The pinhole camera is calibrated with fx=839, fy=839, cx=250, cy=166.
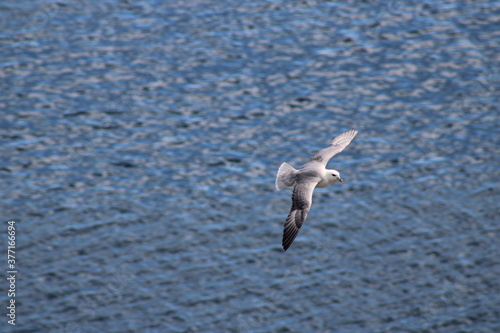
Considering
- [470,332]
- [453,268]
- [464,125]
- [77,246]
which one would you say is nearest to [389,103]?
[464,125]

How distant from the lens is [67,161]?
167 ft

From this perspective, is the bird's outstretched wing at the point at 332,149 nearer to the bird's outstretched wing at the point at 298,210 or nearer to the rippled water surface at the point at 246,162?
the bird's outstretched wing at the point at 298,210

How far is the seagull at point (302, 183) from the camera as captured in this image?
27.5 m

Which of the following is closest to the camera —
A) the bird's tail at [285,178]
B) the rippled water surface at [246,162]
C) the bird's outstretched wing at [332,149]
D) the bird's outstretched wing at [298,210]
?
the bird's outstretched wing at [298,210]

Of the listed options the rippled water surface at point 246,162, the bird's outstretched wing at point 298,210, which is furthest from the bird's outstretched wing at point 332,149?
the rippled water surface at point 246,162

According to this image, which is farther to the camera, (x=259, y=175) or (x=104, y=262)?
(x=259, y=175)

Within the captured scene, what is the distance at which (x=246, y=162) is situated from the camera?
49.9 meters

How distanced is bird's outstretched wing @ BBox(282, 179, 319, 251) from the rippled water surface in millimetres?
13952

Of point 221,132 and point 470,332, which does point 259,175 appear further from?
point 470,332

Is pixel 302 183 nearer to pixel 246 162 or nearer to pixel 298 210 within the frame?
pixel 298 210

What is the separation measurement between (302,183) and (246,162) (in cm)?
2087

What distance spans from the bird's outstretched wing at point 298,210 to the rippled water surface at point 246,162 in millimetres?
13952

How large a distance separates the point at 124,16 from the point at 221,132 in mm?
16279

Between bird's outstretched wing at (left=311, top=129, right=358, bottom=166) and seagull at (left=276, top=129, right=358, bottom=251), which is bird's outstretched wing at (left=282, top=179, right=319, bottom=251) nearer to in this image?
seagull at (left=276, top=129, right=358, bottom=251)
